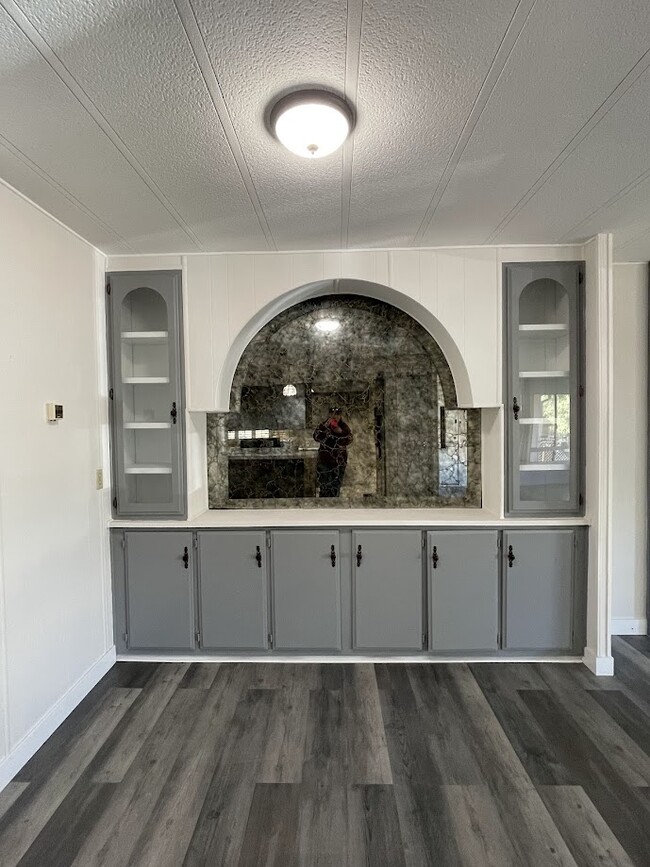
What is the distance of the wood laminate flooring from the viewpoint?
163 centimetres

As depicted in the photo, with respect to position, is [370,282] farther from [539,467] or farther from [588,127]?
[539,467]

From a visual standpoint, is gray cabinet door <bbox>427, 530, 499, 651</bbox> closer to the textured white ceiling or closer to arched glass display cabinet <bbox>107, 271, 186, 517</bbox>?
arched glass display cabinet <bbox>107, 271, 186, 517</bbox>

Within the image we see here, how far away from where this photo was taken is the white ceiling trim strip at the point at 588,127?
1.38 m

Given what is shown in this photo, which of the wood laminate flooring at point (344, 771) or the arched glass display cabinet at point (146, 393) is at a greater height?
the arched glass display cabinet at point (146, 393)

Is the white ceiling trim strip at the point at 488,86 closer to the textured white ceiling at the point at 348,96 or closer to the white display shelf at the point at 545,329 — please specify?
the textured white ceiling at the point at 348,96

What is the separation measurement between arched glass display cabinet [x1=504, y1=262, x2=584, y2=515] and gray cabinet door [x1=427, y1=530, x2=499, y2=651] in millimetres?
300

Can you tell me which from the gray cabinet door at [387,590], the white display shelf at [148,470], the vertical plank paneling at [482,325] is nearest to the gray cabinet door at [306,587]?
the gray cabinet door at [387,590]

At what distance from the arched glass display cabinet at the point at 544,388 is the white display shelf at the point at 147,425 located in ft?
7.03

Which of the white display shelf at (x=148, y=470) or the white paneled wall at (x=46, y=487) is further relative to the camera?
the white display shelf at (x=148, y=470)

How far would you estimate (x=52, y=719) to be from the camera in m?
2.24

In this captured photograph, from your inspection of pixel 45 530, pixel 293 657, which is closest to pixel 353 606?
pixel 293 657

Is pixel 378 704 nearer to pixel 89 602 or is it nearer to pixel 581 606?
pixel 581 606

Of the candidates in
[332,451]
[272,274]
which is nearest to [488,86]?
[272,274]

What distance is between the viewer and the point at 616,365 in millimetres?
3201
